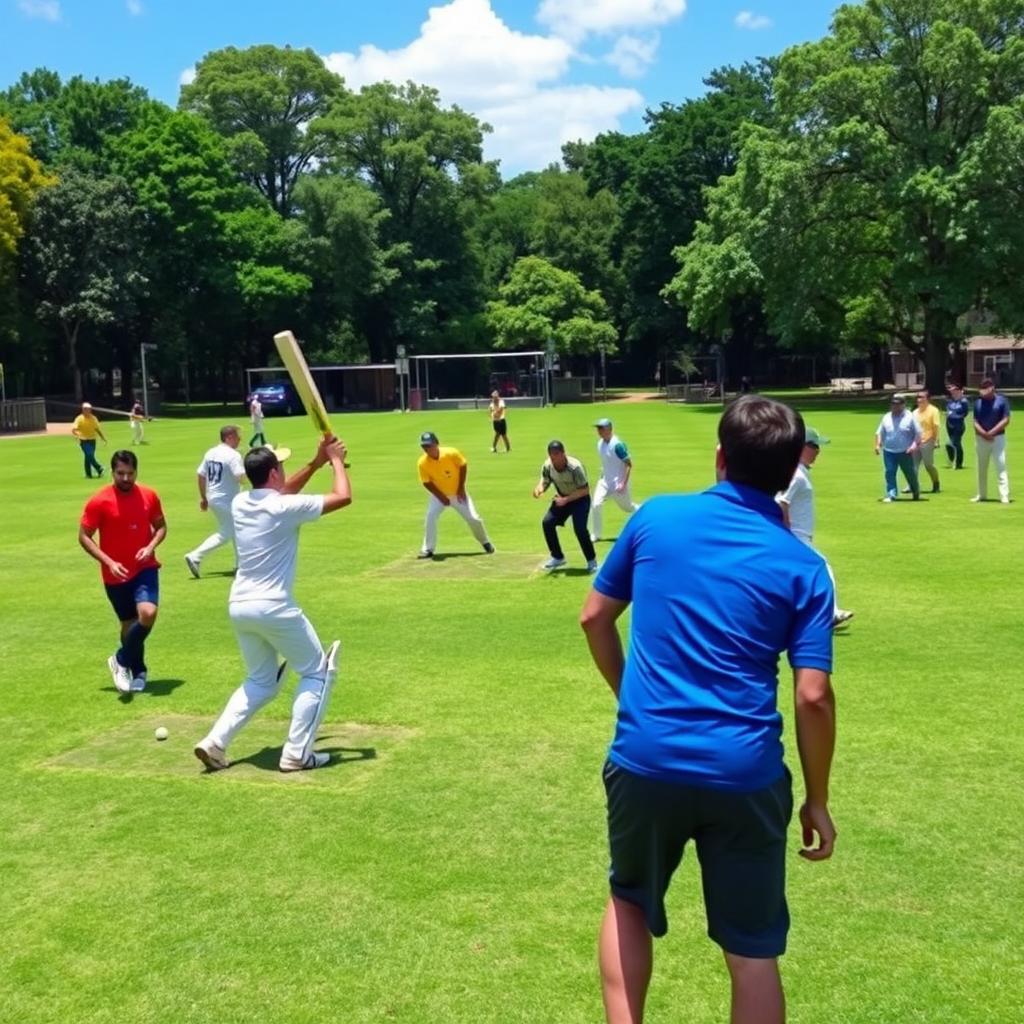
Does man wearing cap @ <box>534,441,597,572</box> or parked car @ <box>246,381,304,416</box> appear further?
parked car @ <box>246,381,304,416</box>

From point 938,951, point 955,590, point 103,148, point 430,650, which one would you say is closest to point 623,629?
point 430,650

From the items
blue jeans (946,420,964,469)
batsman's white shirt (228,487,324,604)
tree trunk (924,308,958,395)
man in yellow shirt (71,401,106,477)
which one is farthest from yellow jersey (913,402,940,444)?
tree trunk (924,308,958,395)

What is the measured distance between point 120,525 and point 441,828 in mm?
4404

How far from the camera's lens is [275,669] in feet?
25.1

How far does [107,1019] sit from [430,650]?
6161 mm

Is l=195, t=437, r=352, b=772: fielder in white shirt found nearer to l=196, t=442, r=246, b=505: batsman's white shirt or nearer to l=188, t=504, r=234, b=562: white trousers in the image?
l=196, t=442, r=246, b=505: batsman's white shirt

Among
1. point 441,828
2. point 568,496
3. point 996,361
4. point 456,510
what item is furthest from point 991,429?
point 996,361

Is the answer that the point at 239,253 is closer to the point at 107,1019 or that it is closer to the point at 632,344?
the point at 632,344

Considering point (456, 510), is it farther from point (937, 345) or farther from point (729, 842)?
point (937, 345)

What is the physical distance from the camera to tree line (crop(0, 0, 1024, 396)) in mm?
48281

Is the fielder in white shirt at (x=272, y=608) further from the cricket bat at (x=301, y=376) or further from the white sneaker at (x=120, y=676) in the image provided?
the white sneaker at (x=120, y=676)

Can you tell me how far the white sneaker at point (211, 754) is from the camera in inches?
292

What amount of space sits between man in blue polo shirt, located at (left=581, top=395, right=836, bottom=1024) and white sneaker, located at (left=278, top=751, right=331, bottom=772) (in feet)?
13.5

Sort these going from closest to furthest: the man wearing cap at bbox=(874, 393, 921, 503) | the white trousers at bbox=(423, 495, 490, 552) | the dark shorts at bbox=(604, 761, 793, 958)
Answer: the dark shorts at bbox=(604, 761, 793, 958)
the white trousers at bbox=(423, 495, 490, 552)
the man wearing cap at bbox=(874, 393, 921, 503)
